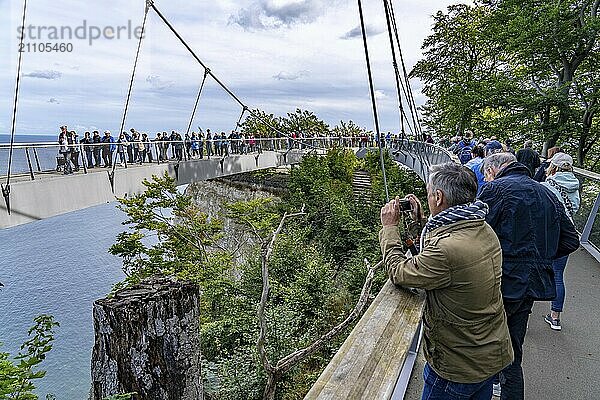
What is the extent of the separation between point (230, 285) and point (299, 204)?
25.1 feet

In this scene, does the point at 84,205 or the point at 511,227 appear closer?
the point at 511,227

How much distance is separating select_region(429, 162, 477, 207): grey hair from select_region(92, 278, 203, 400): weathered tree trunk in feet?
3.27

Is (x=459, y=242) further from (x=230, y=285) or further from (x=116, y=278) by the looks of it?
(x=116, y=278)

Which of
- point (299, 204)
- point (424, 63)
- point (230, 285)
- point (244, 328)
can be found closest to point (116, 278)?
point (299, 204)

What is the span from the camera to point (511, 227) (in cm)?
219

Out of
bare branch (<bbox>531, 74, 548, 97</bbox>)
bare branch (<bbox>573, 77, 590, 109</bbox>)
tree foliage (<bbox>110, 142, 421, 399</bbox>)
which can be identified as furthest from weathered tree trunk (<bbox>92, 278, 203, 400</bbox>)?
bare branch (<bbox>573, 77, 590, 109</bbox>)

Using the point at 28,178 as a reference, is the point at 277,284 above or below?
below

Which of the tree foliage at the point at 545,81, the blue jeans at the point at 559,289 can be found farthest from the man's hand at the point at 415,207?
the tree foliage at the point at 545,81

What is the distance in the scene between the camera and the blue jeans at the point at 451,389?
1637mm

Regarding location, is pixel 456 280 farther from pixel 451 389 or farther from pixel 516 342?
pixel 516 342

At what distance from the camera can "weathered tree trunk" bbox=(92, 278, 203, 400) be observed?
3.18ft

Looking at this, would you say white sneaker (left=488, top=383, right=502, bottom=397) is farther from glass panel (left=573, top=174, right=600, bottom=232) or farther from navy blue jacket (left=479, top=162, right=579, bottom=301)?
glass panel (left=573, top=174, right=600, bottom=232)

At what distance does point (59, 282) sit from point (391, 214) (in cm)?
2318

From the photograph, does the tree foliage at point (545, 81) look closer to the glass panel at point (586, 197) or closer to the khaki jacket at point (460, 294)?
the glass panel at point (586, 197)
